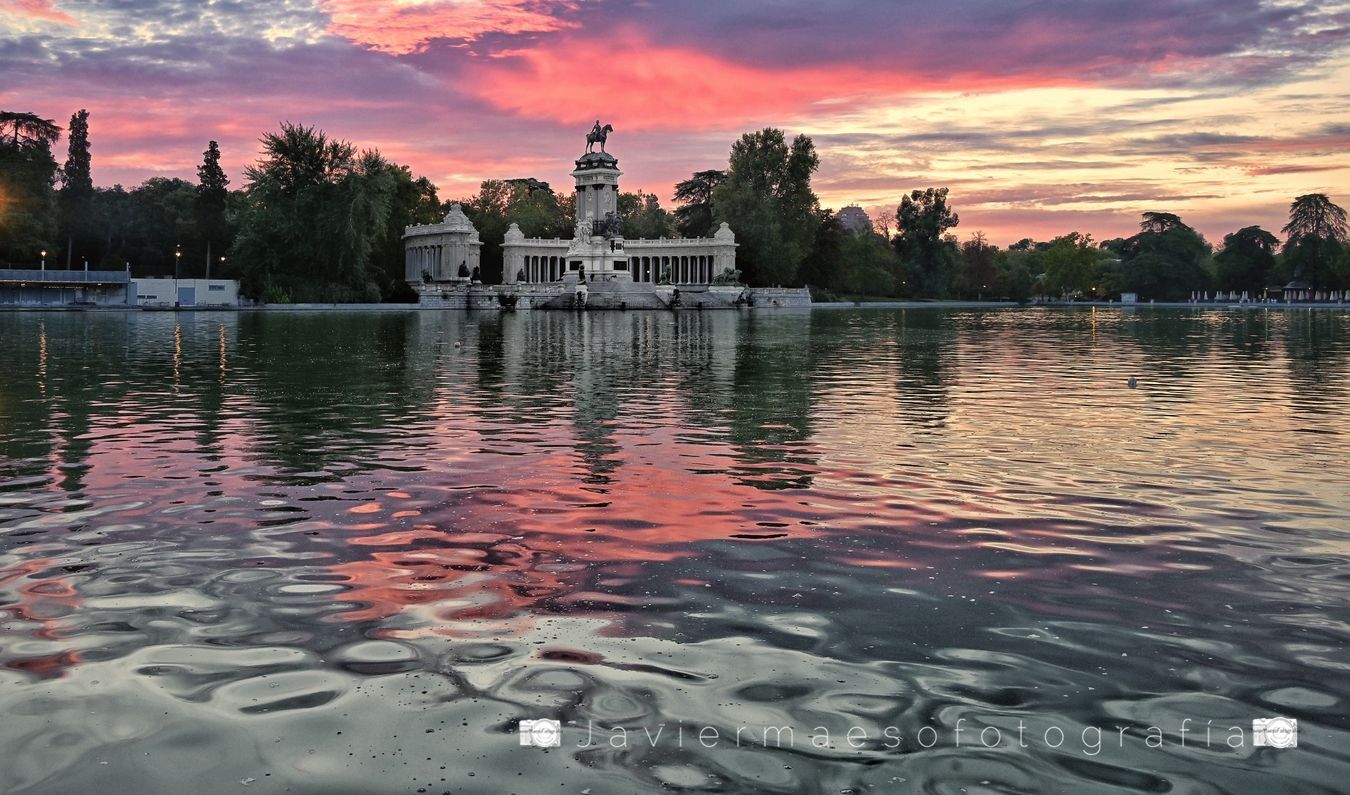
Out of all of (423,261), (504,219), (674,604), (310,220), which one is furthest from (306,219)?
(674,604)

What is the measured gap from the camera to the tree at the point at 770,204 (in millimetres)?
153125

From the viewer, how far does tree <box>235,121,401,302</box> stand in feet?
374

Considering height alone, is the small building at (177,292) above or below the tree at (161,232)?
below

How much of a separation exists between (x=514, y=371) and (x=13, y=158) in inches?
4187

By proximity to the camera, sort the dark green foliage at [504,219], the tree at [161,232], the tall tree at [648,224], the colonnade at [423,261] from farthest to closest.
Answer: the tall tree at [648,224] → the dark green foliage at [504,219] → the colonnade at [423,261] → the tree at [161,232]

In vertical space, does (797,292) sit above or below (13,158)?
below

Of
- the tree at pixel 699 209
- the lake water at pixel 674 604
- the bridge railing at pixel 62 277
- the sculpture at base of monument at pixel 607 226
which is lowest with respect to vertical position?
the lake water at pixel 674 604

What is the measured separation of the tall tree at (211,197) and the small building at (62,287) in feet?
52.6

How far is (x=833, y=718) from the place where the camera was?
23.0ft

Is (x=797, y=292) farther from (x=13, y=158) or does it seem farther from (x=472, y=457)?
(x=472, y=457)

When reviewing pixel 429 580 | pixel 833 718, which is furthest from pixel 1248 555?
pixel 429 580

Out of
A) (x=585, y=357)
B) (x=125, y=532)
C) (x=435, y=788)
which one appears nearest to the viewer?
(x=435, y=788)

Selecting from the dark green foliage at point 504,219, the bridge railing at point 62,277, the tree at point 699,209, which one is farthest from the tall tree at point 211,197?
the tree at point 699,209

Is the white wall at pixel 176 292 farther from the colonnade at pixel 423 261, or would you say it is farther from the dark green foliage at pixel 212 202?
the colonnade at pixel 423 261
